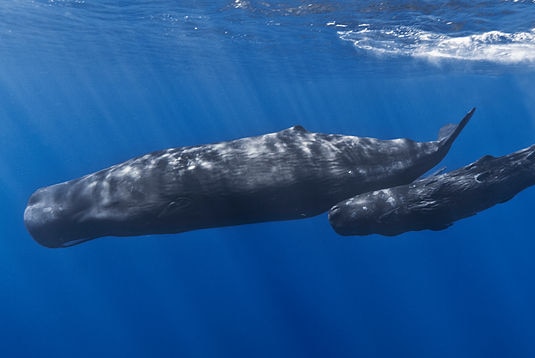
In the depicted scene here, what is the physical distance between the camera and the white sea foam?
24.0 meters

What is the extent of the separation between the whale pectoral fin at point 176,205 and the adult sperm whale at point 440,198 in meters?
2.00

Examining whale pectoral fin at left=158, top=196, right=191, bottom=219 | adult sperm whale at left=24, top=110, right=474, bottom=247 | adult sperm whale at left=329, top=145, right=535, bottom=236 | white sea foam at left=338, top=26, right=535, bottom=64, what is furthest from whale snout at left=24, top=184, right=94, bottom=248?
white sea foam at left=338, top=26, right=535, bottom=64

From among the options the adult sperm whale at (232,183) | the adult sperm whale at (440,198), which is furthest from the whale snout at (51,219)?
Result: the adult sperm whale at (440,198)

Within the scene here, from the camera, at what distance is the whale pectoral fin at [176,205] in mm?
6430

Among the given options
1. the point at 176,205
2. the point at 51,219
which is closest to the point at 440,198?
the point at 176,205

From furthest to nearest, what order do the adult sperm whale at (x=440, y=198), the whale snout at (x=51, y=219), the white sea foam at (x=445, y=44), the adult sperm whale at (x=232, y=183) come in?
1. the white sea foam at (x=445, y=44)
2. the whale snout at (x=51, y=219)
3. the adult sperm whale at (x=232, y=183)
4. the adult sperm whale at (x=440, y=198)

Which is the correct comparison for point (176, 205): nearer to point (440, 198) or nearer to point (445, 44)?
point (440, 198)

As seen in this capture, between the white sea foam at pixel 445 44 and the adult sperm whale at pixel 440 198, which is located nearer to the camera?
the adult sperm whale at pixel 440 198

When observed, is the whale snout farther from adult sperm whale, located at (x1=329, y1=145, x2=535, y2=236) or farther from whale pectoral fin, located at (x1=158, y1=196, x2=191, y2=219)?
adult sperm whale, located at (x1=329, y1=145, x2=535, y2=236)

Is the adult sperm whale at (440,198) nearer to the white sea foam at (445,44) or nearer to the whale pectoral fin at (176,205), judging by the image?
the whale pectoral fin at (176,205)

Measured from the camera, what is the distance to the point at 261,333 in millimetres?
33500

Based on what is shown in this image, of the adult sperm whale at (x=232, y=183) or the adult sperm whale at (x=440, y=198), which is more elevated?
the adult sperm whale at (x=232, y=183)

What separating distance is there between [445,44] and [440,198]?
78.0ft

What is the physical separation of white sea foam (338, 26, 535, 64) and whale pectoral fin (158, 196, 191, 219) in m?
19.7
